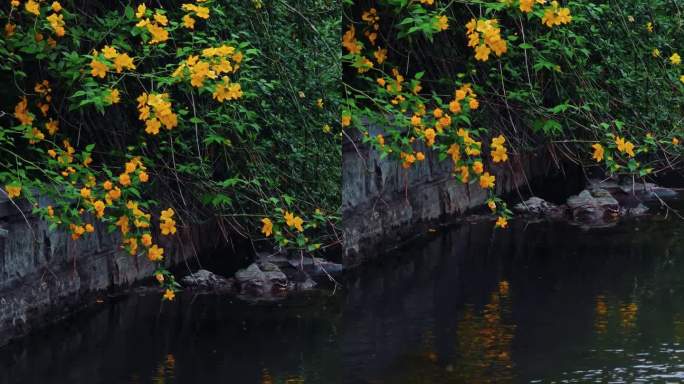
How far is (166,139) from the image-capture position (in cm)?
848

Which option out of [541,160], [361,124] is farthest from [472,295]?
[541,160]

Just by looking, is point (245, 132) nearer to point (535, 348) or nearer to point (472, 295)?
point (472, 295)

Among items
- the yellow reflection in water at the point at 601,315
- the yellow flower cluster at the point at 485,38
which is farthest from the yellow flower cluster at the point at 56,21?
the yellow reflection in water at the point at 601,315

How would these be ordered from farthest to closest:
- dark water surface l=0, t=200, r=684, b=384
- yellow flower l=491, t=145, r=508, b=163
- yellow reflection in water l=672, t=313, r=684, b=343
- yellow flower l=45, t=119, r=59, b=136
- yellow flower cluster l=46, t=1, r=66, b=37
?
yellow flower l=491, t=145, r=508, b=163 → yellow flower l=45, t=119, r=59, b=136 → yellow reflection in water l=672, t=313, r=684, b=343 → yellow flower cluster l=46, t=1, r=66, b=37 → dark water surface l=0, t=200, r=684, b=384

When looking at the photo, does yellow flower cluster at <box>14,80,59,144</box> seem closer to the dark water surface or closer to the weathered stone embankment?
the dark water surface

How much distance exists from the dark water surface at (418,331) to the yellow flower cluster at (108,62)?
1559 millimetres

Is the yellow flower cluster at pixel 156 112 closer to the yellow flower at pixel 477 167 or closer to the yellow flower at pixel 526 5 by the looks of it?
the yellow flower at pixel 477 167

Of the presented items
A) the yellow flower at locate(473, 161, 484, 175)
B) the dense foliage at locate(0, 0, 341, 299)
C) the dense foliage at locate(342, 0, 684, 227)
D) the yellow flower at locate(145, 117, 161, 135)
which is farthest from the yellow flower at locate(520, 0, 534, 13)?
the yellow flower at locate(145, 117, 161, 135)

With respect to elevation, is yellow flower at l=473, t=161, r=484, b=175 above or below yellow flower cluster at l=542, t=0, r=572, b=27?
below

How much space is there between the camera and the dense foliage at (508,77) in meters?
8.12

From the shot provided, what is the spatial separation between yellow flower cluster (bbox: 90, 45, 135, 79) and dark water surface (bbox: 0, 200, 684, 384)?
156cm

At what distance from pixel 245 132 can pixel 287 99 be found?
0.63 meters

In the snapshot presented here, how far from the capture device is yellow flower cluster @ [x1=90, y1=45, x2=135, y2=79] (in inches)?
275

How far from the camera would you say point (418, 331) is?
7.60 metres
